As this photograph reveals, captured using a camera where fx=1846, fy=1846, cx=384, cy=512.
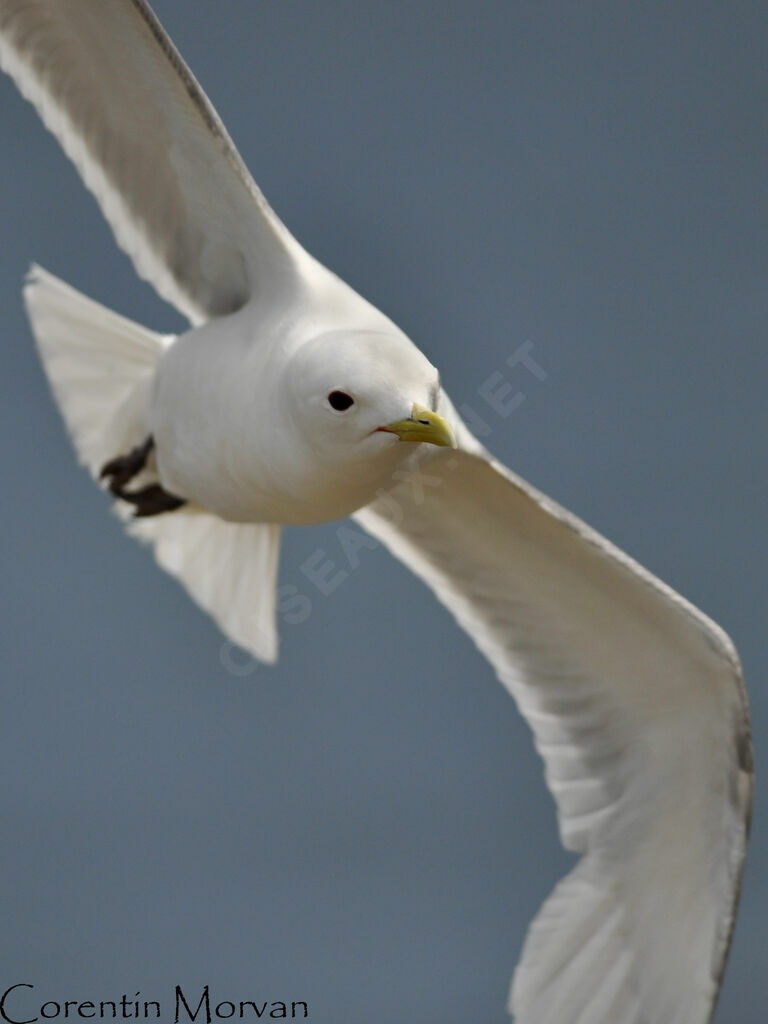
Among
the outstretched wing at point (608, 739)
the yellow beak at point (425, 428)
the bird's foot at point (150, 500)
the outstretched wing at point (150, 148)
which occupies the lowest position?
the outstretched wing at point (608, 739)

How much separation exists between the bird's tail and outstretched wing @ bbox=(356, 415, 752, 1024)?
1.11ft

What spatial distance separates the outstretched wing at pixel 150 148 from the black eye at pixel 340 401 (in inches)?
21.7

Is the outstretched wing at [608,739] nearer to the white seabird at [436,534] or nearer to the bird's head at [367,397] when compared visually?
the white seabird at [436,534]

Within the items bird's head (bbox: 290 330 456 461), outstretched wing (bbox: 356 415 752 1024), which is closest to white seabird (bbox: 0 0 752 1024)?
outstretched wing (bbox: 356 415 752 1024)

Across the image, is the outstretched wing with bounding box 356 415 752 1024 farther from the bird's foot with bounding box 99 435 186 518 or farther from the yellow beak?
the yellow beak

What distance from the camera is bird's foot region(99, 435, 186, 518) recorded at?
3.52m

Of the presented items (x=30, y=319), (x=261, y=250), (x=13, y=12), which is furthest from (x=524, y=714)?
(x=13, y=12)

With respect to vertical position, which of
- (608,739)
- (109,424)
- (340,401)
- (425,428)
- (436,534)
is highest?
(109,424)

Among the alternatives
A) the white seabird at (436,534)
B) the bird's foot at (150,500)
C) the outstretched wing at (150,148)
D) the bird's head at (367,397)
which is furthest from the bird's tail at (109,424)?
the bird's head at (367,397)

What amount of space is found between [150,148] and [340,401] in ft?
3.14

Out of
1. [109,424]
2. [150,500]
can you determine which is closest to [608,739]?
[150,500]

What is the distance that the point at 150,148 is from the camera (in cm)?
337

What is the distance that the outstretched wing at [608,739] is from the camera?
3.40 m

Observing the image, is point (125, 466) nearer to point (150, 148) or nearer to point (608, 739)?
point (150, 148)
